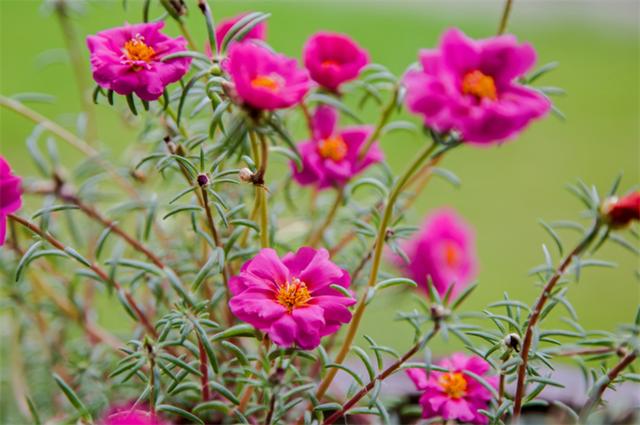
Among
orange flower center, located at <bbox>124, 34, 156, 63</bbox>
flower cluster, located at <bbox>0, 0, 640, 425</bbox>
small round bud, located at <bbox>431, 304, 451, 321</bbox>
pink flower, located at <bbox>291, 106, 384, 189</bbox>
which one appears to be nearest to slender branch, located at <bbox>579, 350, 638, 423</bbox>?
flower cluster, located at <bbox>0, 0, 640, 425</bbox>

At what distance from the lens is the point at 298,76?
1.36 feet

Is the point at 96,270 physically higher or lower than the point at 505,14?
lower

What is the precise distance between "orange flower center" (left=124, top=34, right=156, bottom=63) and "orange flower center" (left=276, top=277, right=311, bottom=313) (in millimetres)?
150

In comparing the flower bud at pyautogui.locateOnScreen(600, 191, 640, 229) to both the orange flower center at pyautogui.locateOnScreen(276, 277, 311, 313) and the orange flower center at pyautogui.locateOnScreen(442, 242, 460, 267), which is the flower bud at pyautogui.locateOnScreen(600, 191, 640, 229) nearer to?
the orange flower center at pyautogui.locateOnScreen(276, 277, 311, 313)

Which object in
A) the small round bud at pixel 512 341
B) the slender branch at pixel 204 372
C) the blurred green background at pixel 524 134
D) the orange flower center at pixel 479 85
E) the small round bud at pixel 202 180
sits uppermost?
the orange flower center at pixel 479 85

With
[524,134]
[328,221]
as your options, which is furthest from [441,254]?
[524,134]

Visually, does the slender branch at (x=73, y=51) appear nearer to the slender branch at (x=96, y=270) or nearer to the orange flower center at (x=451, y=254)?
the slender branch at (x=96, y=270)

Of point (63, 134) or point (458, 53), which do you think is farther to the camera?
point (63, 134)

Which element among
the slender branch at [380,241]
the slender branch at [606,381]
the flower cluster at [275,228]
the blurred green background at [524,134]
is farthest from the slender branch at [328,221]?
the blurred green background at [524,134]

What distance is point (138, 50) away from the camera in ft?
1.42

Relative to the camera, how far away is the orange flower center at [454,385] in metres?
0.48

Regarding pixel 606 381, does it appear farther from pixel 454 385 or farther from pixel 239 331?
pixel 239 331

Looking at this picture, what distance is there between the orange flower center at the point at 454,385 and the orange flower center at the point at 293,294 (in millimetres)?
118

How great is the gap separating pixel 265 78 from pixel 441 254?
15.2 inches
